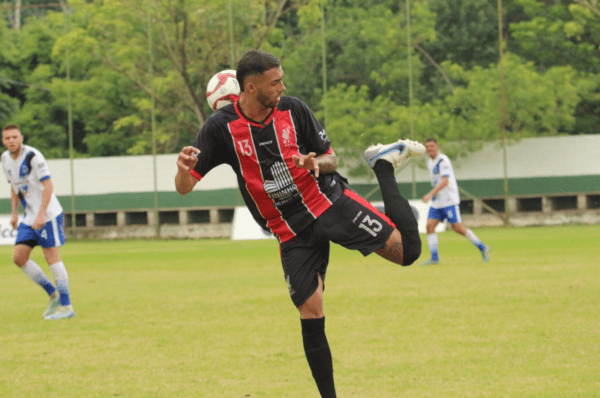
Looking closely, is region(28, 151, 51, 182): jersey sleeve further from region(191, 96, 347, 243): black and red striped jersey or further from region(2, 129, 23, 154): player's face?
region(191, 96, 347, 243): black and red striped jersey

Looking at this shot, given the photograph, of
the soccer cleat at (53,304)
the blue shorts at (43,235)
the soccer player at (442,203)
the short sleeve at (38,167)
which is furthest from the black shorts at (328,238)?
the soccer player at (442,203)

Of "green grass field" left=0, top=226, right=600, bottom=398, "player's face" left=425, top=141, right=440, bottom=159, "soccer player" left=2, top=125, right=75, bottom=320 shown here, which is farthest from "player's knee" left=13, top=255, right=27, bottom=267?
"player's face" left=425, top=141, right=440, bottom=159

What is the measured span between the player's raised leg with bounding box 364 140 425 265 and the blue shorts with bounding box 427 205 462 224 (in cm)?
1141

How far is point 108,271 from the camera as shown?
19.0m

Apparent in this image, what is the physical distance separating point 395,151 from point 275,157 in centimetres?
94

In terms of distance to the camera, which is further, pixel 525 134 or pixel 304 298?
pixel 525 134

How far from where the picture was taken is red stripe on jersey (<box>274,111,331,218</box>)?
5.76m

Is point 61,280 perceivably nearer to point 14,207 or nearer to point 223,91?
point 14,207

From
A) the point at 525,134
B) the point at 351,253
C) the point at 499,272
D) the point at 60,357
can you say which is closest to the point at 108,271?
the point at 351,253

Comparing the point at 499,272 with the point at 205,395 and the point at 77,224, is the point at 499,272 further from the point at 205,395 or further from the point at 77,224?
the point at 77,224

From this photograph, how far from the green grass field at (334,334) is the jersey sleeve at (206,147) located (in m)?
1.78

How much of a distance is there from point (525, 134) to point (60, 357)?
93.6ft

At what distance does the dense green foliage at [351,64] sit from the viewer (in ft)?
113

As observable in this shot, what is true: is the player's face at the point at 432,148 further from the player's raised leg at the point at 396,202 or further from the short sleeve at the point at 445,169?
the player's raised leg at the point at 396,202
